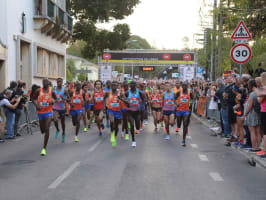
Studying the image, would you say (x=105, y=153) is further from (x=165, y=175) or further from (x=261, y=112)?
(x=261, y=112)

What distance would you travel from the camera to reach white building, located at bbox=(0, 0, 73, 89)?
20.9 m

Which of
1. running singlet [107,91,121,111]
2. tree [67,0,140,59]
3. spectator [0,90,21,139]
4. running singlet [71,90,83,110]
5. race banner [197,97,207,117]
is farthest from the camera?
tree [67,0,140,59]

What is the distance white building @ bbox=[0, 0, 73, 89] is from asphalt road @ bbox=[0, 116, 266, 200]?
32.3 feet

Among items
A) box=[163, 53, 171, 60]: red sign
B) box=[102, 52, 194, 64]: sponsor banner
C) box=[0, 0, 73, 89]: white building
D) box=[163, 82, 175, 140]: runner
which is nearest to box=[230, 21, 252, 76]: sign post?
box=[163, 82, 175, 140]: runner

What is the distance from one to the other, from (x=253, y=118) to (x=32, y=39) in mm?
17315

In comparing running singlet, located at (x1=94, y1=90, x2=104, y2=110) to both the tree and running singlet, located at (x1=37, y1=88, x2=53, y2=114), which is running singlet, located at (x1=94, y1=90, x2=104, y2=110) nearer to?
running singlet, located at (x1=37, y1=88, x2=53, y2=114)

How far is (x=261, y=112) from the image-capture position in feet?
33.3

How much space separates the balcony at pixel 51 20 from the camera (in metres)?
25.2

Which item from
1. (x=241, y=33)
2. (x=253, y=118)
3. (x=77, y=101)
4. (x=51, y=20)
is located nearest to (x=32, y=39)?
(x=51, y=20)

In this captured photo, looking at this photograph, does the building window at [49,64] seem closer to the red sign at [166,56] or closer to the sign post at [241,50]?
the sign post at [241,50]

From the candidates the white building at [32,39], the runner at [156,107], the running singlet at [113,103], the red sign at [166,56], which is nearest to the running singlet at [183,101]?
the running singlet at [113,103]

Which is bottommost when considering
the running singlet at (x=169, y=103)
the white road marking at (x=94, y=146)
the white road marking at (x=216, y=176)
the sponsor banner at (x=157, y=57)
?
the white road marking at (x=94, y=146)

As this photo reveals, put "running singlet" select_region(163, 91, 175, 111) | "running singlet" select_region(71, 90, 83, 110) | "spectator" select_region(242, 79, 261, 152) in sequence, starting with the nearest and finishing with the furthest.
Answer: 1. "spectator" select_region(242, 79, 261, 152)
2. "running singlet" select_region(71, 90, 83, 110)
3. "running singlet" select_region(163, 91, 175, 111)

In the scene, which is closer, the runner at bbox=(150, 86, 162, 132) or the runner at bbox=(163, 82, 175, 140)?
the runner at bbox=(163, 82, 175, 140)
